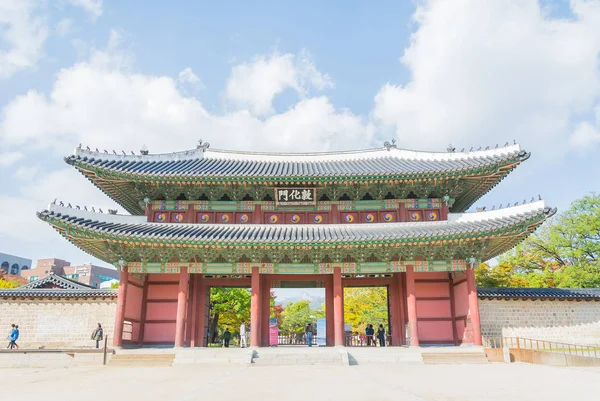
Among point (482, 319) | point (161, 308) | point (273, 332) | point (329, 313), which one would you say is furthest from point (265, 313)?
point (482, 319)

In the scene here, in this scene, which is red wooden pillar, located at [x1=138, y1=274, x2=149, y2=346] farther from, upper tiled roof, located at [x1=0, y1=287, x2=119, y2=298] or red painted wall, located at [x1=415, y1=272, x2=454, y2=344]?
red painted wall, located at [x1=415, y1=272, x2=454, y2=344]

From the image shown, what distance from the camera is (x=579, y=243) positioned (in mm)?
35031

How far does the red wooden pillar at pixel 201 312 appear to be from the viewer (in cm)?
2102

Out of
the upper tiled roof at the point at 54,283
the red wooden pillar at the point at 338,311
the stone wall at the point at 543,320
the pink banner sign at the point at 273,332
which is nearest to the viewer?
the red wooden pillar at the point at 338,311

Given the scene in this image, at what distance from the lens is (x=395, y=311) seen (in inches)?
839

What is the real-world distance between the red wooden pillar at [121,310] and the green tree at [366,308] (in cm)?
3099

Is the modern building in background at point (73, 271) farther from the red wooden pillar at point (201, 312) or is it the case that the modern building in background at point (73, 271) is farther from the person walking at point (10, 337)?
the red wooden pillar at point (201, 312)

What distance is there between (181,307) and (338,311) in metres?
6.81

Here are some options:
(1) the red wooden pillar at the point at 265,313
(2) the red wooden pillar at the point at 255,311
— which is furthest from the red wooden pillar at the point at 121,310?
(1) the red wooden pillar at the point at 265,313

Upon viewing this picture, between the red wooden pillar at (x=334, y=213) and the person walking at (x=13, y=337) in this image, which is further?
the red wooden pillar at (x=334, y=213)

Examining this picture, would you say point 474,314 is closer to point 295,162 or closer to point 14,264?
point 295,162

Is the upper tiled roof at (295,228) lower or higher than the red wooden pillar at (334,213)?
lower

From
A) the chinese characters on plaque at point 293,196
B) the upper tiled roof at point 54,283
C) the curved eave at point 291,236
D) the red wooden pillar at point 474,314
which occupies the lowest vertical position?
the red wooden pillar at point 474,314

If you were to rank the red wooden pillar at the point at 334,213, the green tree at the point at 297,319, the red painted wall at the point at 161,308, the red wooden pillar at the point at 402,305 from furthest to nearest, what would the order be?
the green tree at the point at 297,319 → the red wooden pillar at the point at 334,213 → the red wooden pillar at the point at 402,305 → the red painted wall at the point at 161,308
